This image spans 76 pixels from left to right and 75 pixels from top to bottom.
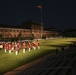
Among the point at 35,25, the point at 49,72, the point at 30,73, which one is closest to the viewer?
the point at 30,73

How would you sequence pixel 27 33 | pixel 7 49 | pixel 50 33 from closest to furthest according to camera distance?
1. pixel 7 49
2. pixel 27 33
3. pixel 50 33

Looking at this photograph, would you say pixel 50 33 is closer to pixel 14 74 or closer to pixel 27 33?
pixel 27 33

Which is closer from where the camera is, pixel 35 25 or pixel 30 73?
pixel 30 73

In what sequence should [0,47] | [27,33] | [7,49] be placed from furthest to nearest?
[27,33] → [0,47] → [7,49]

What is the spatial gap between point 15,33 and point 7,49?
208 feet

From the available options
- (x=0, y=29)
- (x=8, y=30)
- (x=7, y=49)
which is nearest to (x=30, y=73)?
(x=7, y=49)

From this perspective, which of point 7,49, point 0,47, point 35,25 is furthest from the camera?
point 35,25

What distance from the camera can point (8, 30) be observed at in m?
86.8

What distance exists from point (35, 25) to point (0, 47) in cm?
9855

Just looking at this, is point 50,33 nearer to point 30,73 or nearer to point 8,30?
point 8,30

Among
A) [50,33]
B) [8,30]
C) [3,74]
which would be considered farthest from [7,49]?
[50,33]

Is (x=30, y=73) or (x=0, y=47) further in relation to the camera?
(x=0, y=47)

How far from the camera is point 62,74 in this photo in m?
11.9

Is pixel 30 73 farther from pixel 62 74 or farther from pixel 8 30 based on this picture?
pixel 8 30
